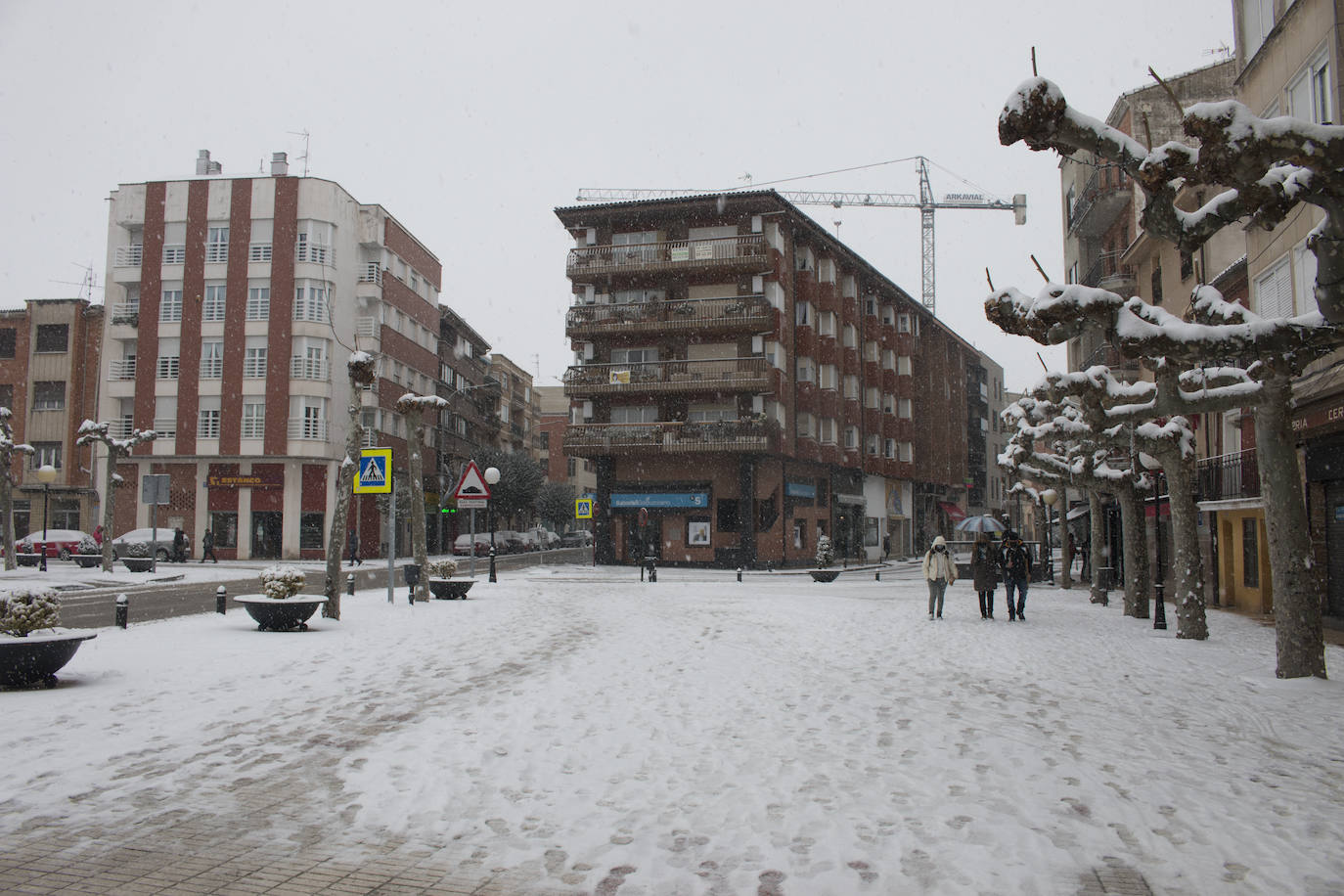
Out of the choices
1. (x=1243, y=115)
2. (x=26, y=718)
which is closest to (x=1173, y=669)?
(x=1243, y=115)

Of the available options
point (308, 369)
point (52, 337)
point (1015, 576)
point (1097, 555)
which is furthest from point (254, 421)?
point (1015, 576)

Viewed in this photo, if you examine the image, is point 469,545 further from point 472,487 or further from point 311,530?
point 472,487

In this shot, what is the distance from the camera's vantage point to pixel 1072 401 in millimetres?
24797

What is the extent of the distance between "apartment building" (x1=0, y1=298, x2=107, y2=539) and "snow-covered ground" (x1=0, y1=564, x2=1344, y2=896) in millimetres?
44164

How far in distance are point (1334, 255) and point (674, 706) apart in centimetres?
639

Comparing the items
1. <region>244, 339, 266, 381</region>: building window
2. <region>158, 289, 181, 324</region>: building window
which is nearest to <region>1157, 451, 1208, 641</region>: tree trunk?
<region>244, 339, 266, 381</region>: building window

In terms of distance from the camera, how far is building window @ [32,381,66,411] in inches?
2015

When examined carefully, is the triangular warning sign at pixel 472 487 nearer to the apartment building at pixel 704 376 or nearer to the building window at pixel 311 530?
the apartment building at pixel 704 376

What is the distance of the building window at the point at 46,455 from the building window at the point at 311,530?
1541 centimetres

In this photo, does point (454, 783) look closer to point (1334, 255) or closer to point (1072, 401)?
point (1334, 255)

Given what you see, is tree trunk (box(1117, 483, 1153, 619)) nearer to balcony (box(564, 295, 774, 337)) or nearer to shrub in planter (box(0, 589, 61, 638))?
shrub in planter (box(0, 589, 61, 638))

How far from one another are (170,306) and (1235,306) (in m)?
48.0

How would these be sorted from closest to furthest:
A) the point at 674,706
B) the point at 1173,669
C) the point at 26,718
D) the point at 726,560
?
1. the point at 26,718
2. the point at 674,706
3. the point at 1173,669
4. the point at 726,560

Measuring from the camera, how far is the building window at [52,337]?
169 ft
